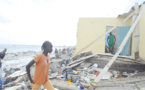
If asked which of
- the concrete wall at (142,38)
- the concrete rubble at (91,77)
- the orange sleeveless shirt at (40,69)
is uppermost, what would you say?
the concrete wall at (142,38)

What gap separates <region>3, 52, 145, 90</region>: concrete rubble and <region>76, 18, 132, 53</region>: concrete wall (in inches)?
70.3

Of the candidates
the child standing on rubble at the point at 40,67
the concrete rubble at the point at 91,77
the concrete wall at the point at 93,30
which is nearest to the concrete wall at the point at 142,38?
the concrete rubble at the point at 91,77

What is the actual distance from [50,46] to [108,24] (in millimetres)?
6765

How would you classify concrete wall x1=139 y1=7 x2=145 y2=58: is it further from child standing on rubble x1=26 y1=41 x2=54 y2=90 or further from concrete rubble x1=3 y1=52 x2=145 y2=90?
child standing on rubble x1=26 y1=41 x2=54 y2=90

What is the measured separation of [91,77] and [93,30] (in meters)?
4.59

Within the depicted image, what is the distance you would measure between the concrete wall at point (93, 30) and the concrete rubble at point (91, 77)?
1786 mm

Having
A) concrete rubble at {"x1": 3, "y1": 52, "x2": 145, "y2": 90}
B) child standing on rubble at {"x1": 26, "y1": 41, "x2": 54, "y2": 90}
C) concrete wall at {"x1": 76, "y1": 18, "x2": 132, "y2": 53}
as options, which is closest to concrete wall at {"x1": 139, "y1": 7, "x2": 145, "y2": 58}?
concrete rubble at {"x1": 3, "y1": 52, "x2": 145, "y2": 90}

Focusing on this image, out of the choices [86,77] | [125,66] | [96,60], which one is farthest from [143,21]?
[86,77]

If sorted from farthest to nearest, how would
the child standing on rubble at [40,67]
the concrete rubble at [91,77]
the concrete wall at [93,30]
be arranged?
1. the concrete wall at [93,30]
2. the concrete rubble at [91,77]
3. the child standing on rubble at [40,67]

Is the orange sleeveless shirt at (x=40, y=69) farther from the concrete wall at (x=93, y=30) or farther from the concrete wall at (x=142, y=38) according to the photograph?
the concrete wall at (x=93, y=30)

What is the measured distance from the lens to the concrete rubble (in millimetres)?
3648

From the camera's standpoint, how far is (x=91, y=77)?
16.1 ft

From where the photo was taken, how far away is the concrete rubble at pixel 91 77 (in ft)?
12.0

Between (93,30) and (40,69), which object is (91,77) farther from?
(93,30)
